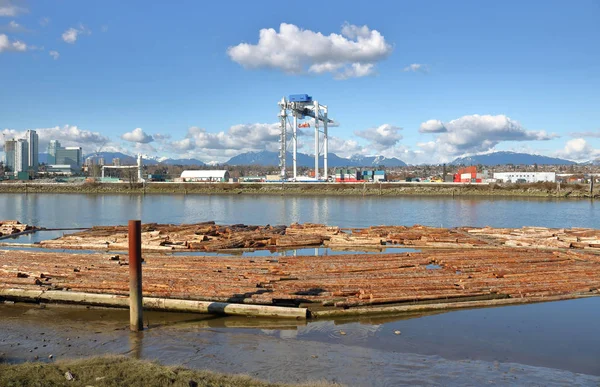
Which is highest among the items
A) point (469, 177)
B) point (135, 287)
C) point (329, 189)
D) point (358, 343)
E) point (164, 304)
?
point (469, 177)

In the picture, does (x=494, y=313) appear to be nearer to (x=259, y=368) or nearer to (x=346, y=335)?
(x=346, y=335)

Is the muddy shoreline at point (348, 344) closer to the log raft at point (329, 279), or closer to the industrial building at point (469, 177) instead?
the log raft at point (329, 279)

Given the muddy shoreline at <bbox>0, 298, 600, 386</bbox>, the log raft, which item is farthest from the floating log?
the muddy shoreline at <bbox>0, 298, 600, 386</bbox>

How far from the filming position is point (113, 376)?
6.42m

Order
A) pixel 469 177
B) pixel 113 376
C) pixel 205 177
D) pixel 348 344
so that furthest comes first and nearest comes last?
pixel 205 177
pixel 469 177
pixel 348 344
pixel 113 376

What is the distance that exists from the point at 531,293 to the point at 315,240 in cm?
1093

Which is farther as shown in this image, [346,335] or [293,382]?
[346,335]

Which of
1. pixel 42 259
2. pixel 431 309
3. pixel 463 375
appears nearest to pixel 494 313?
pixel 431 309

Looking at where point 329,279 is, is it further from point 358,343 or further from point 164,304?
point 164,304

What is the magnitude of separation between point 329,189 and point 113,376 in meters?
74.4

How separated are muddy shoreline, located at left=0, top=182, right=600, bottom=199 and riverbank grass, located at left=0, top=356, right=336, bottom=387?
68.6 metres

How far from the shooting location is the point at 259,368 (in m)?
7.57

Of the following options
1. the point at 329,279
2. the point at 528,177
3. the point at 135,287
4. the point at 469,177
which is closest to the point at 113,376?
the point at 135,287

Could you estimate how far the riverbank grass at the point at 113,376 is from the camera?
612 centimetres
